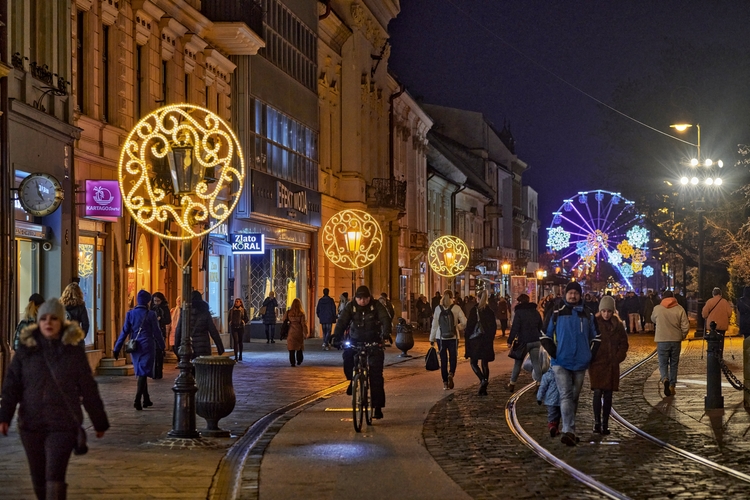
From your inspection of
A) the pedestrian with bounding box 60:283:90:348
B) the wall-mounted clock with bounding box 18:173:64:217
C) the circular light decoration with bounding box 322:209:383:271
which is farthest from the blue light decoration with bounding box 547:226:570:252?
the pedestrian with bounding box 60:283:90:348

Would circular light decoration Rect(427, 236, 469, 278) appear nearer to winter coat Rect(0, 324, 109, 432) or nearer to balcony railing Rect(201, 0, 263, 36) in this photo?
balcony railing Rect(201, 0, 263, 36)

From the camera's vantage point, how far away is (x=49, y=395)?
738cm

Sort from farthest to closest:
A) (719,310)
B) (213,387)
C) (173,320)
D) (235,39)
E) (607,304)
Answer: (235,39)
(719,310)
(173,320)
(607,304)
(213,387)

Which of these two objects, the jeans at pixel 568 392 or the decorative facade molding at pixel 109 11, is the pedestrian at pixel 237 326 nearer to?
the decorative facade molding at pixel 109 11

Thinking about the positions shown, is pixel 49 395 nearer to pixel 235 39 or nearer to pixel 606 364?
pixel 606 364

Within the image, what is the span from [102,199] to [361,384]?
979 cm

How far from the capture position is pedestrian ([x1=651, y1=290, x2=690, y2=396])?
19.4m

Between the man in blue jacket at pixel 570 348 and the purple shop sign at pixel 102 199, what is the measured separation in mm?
11828


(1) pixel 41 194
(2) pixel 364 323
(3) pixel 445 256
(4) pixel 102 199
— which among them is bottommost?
(2) pixel 364 323

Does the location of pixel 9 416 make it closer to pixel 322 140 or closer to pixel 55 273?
pixel 55 273

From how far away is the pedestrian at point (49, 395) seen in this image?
733cm

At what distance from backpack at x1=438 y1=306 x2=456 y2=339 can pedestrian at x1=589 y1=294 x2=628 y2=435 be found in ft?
20.4

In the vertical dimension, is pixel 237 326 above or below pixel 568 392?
above

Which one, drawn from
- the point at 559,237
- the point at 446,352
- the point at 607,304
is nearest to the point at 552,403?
the point at 607,304
